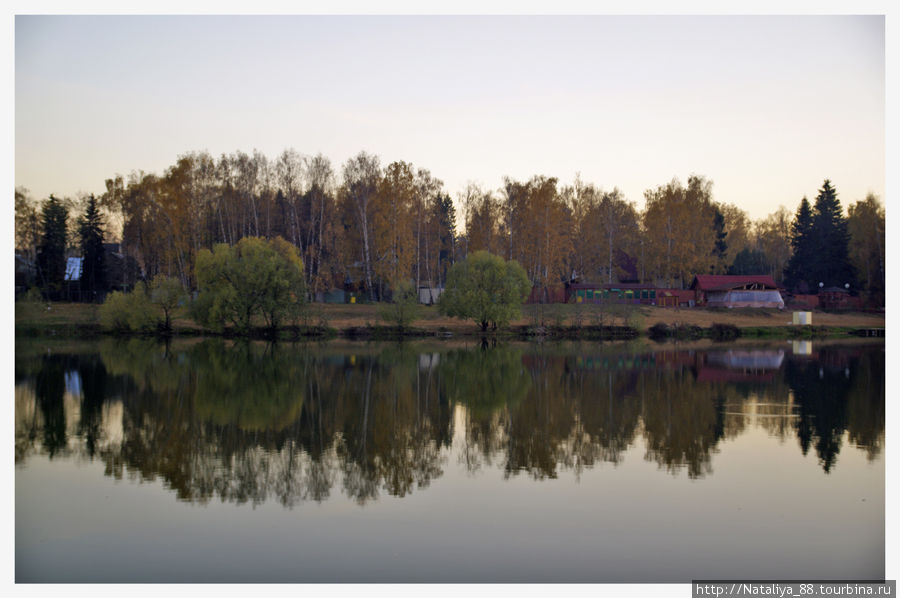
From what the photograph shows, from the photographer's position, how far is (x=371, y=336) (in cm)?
5291

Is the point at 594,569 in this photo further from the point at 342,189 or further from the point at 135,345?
the point at 342,189

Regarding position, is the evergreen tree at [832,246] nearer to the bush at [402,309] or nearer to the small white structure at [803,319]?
the small white structure at [803,319]

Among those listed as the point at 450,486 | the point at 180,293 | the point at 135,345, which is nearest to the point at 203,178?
the point at 180,293

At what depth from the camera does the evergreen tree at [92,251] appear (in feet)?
212

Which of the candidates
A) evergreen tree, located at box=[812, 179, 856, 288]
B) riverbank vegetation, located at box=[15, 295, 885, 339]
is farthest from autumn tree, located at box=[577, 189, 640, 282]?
evergreen tree, located at box=[812, 179, 856, 288]

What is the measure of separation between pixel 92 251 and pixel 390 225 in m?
Answer: 27.4

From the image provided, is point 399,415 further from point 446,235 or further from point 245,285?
point 446,235

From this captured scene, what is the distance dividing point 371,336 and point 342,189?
16239mm

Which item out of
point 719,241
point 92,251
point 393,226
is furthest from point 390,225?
point 719,241

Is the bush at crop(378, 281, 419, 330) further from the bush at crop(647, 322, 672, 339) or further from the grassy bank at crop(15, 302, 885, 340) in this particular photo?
the bush at crop(647, 322, 672, 339)

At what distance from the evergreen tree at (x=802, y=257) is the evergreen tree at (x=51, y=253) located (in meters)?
71.9

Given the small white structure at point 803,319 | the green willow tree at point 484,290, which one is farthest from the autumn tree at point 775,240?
the green willow tree at point 484,290

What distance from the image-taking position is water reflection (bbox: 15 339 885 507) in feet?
48.0

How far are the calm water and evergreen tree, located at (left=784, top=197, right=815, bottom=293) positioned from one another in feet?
175
